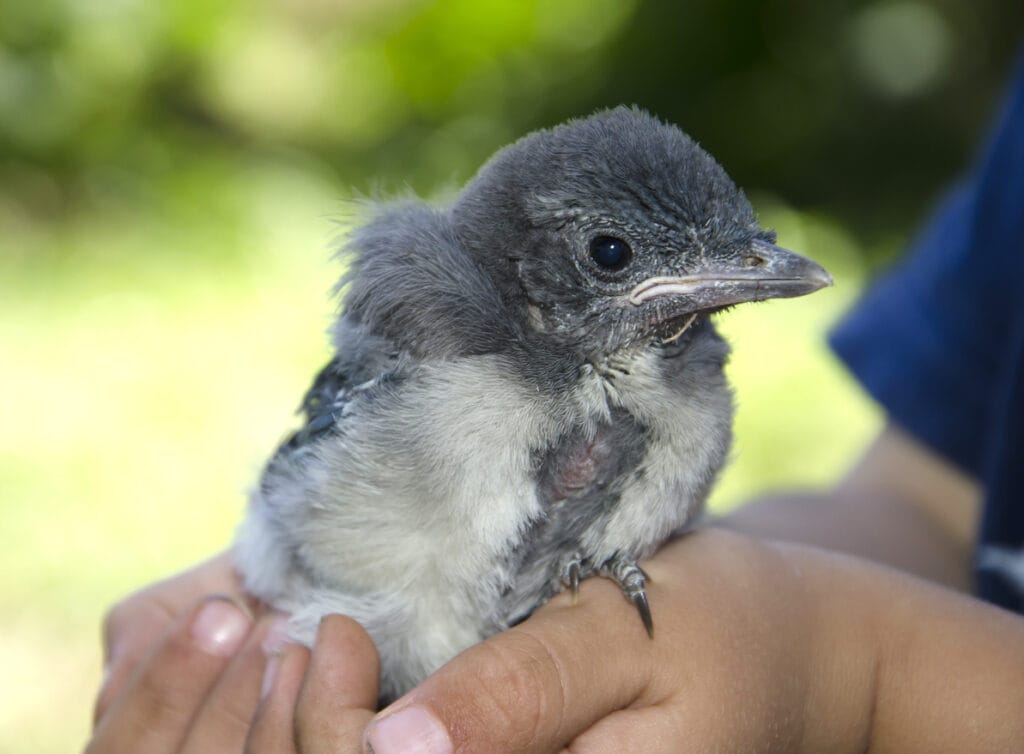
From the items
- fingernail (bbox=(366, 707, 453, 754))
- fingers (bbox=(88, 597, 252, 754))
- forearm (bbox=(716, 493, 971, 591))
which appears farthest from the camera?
forearm (bbox=(716, 493, 971, 591))

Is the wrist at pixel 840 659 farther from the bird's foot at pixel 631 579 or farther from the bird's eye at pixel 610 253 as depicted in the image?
the bird's eye at pixel 610 253

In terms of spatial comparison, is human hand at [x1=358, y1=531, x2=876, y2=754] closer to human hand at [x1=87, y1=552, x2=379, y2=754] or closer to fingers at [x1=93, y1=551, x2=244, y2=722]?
human hand at [x1=87, y1=552, x2=379, y2=754]

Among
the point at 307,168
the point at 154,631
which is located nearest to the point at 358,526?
the point at 154,631

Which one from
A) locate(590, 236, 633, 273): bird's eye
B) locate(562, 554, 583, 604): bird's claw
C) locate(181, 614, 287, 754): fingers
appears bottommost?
locate(181, 614, 287, 754): fingers

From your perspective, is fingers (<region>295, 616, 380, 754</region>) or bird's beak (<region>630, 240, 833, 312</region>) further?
bird's beak (<region>630, 240, 833, 312</region>)

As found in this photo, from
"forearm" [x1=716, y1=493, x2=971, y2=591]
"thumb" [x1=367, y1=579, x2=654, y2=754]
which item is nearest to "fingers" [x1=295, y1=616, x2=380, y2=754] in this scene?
"thumb" [x1=367, y1=579, x2=654, y2=754]

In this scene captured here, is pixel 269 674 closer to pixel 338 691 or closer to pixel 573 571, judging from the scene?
pixel 338 691
